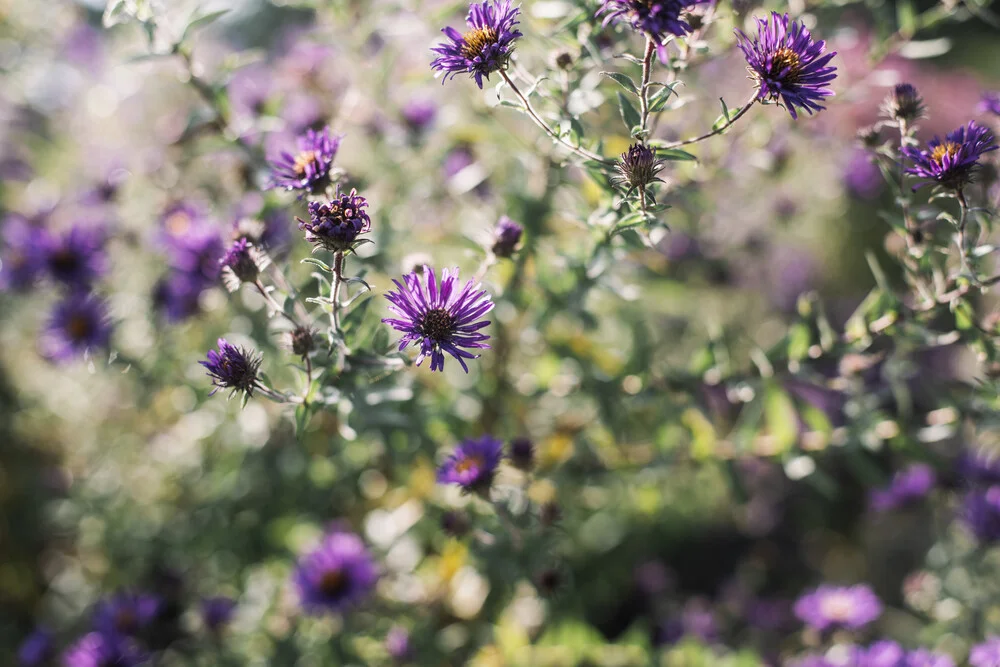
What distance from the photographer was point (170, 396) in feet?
6.31

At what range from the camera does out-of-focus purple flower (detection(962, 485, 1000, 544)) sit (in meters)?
1.45

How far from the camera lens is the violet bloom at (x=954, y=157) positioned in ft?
2.93

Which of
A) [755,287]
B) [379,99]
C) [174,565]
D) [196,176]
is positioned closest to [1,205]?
[196,176]

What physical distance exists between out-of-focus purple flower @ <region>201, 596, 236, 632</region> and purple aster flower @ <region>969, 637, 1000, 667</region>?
152 cm

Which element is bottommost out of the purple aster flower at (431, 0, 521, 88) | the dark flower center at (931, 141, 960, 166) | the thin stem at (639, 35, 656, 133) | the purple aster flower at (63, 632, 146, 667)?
the purple aster flower at (63, 632, 146, 667)

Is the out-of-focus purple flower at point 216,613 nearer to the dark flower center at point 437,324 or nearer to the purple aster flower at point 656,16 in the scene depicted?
the dark flower center at point 437,324

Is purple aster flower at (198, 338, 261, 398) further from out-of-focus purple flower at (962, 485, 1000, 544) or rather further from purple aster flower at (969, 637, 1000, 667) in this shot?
out-of-focus purple flower at (962, 485, 1000, 544)

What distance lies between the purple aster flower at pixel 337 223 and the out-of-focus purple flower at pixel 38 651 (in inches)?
58.5

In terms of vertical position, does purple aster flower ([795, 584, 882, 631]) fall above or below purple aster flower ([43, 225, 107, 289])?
below

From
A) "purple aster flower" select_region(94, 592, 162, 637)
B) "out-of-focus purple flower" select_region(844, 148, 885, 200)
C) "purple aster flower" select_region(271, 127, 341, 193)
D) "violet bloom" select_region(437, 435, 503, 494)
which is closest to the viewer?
"purple aster flower" select_region(271, 127, 341, 193)

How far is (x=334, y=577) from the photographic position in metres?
1.47

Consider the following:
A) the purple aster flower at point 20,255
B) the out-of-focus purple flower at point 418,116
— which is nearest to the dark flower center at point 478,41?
the out-of-focus purple flower at point 418,116

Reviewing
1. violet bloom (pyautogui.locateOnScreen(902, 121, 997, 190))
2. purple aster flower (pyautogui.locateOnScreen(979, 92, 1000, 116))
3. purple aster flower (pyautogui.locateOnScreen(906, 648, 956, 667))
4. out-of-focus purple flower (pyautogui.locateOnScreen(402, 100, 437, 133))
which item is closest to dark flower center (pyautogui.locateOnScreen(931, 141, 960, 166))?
violet bloom (pyautogui.locateOnScreen(902, 121, 997, 190))

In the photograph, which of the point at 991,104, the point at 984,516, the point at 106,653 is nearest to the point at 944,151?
the point at 991,104
